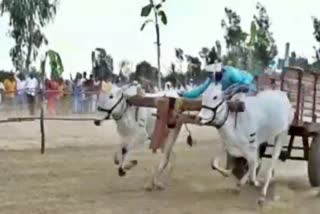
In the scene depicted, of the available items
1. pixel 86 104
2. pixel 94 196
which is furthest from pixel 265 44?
pixel 94 196

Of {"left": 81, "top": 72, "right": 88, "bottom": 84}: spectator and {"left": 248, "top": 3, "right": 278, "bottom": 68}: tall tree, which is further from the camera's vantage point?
{"left": 248, "top": 3, "right": 278, "bottom": 68}: tall tree

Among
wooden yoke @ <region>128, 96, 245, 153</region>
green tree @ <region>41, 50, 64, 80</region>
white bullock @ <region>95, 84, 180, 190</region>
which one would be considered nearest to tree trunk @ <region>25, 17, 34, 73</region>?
green tree @ <region>41, 50, 64, 80</region>

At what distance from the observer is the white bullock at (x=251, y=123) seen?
35.9 ft

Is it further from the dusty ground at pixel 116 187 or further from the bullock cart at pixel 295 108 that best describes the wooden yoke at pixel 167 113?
the dusty ground at pixel 116 187

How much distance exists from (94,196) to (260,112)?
258cm

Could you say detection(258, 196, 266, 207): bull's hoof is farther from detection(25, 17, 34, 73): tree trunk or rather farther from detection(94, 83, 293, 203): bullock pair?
detection(25, 17, 34, 73): tree trunk

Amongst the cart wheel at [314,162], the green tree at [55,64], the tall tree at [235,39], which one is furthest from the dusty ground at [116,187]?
the tall tree at [235,39]

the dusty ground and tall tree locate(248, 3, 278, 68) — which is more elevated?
tall tree locate(248, 3, 278, 68)

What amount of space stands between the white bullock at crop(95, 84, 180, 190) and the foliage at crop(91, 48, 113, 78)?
1248 inches

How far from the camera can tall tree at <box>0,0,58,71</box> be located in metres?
41.0

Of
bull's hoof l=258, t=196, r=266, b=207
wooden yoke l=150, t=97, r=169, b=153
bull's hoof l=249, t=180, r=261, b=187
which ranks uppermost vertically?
wooden yoke l=150, t=97, r=169, b=153

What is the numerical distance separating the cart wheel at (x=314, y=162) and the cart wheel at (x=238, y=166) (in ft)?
3.07

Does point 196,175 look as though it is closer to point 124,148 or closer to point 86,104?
point 124,148

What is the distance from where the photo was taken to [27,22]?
4172 cm
